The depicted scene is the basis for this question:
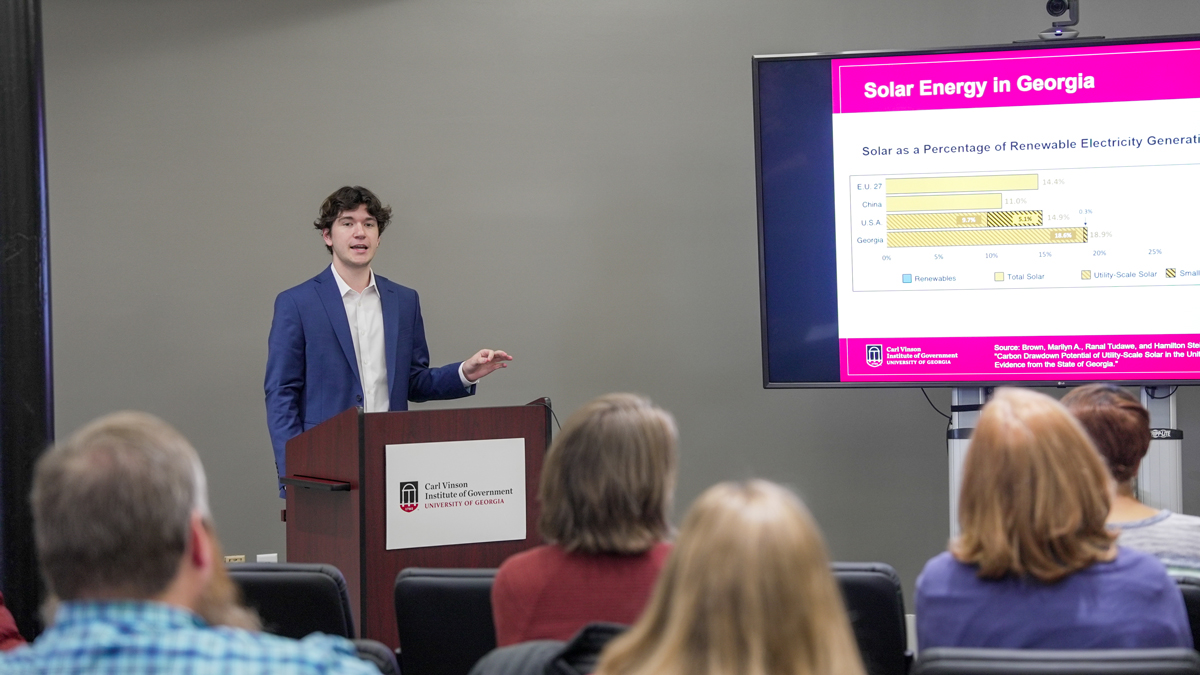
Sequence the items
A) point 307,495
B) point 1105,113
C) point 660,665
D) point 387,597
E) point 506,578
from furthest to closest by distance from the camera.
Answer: point 1105,113 → point 307,495 → point 387,597 → point 506,578 → point 660,665

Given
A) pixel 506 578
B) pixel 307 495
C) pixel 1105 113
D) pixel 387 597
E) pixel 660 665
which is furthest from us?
pixel 1105 113

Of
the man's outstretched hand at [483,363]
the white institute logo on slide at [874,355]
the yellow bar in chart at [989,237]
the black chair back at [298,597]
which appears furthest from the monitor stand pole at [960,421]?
the black chair back at [298,597]

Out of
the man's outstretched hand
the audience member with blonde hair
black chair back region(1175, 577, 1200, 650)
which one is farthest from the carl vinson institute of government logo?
black chair back region(1175, 577, 1200, 650)

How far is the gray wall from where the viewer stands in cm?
479

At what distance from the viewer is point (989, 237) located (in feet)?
→ 12.7

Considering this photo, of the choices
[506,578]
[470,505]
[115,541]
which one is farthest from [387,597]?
[115,541]

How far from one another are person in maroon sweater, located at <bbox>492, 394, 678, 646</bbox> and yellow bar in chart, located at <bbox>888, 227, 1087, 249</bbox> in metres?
2.35

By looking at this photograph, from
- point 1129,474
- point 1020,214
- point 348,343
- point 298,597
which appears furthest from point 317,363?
point 1129,474

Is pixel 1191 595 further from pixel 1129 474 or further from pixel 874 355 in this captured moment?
pixel 874 355

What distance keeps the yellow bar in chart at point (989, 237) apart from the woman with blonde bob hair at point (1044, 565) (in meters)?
2.23

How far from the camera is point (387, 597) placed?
2881 millimetres

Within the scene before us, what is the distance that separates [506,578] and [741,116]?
3.36 m

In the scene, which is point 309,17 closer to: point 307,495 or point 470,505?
point 307,495

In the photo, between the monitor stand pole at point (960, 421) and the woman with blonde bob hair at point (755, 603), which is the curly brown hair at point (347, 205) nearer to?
the monitor stand pole at point (960, 421)
